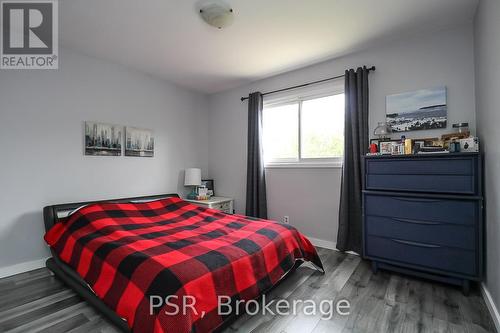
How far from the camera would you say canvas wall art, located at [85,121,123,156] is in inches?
113

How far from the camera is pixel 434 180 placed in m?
2.04

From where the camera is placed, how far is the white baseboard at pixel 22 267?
2.30 meters

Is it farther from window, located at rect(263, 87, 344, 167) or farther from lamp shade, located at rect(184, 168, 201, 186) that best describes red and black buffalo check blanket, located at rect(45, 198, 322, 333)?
window, located at rect(263, 87, 344, 167)

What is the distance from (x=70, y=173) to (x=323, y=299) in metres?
3.01

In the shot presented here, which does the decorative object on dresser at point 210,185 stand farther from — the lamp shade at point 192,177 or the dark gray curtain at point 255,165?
the dark gray curtain at point 255,165

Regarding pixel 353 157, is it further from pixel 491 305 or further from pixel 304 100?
pixel 491 305

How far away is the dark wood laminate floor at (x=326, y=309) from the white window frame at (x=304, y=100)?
1359 mm

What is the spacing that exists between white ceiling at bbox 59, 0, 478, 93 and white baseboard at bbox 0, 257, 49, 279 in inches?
95.5

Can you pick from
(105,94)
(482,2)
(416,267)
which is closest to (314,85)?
(482,2)

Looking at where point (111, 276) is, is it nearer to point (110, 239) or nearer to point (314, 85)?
point (110, 239)

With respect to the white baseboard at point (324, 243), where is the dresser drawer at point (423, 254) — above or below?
above

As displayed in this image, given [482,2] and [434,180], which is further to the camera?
[434,180]

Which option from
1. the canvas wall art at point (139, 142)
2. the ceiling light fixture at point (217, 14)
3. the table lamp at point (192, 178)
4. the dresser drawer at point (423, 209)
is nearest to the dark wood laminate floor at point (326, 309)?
the dresser drawer at point (423, 209)

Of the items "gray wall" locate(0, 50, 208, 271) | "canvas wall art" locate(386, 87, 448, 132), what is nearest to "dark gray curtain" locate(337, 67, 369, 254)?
"canvas wall art" locate(386, 87, 448, 132)
